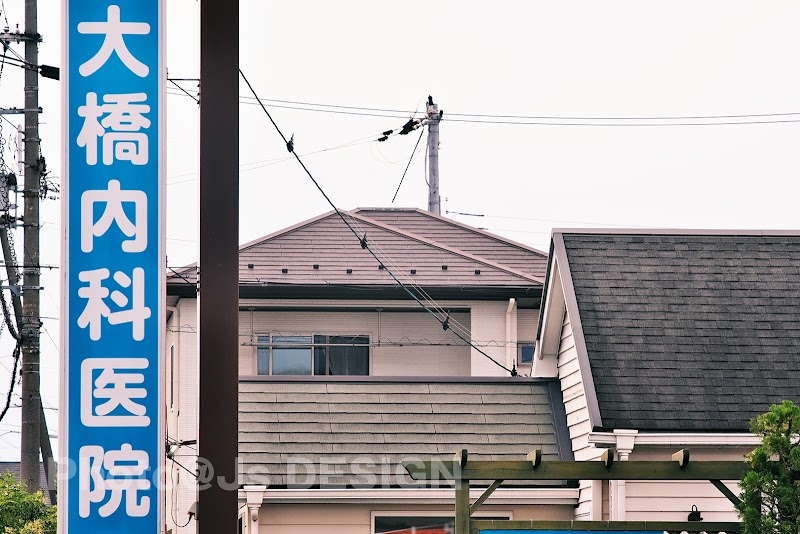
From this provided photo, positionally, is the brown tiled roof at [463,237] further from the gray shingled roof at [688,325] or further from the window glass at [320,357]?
the gray shingled roof at [688,325]

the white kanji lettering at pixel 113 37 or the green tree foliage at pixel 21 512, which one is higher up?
the white kanji lettering at pixel 113 37

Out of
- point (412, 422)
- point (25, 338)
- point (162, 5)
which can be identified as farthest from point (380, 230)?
point (162, 5)

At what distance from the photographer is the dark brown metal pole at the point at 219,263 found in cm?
719

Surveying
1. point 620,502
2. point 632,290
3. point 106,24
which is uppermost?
point 106,24

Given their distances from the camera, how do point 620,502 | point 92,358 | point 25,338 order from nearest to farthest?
point 92,358
point 620,502
point 25,338

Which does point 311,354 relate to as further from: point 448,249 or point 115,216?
point 115,216

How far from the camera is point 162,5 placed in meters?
7.47

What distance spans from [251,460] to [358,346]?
8269 millimetres

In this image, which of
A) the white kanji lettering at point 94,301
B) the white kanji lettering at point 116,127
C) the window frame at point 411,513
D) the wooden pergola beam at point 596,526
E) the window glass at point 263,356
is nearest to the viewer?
the white kanji lettering at point 94,301

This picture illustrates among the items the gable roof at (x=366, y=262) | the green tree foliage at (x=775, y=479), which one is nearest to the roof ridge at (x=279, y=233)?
the gable roof at (x=366, y=262)

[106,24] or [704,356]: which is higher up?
[106,24]

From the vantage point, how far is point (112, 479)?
7.10 m

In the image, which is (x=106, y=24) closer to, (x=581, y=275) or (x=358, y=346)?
(x=581, y=275)

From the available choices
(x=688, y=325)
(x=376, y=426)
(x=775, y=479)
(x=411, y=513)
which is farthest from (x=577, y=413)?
(x=775, y=479)
